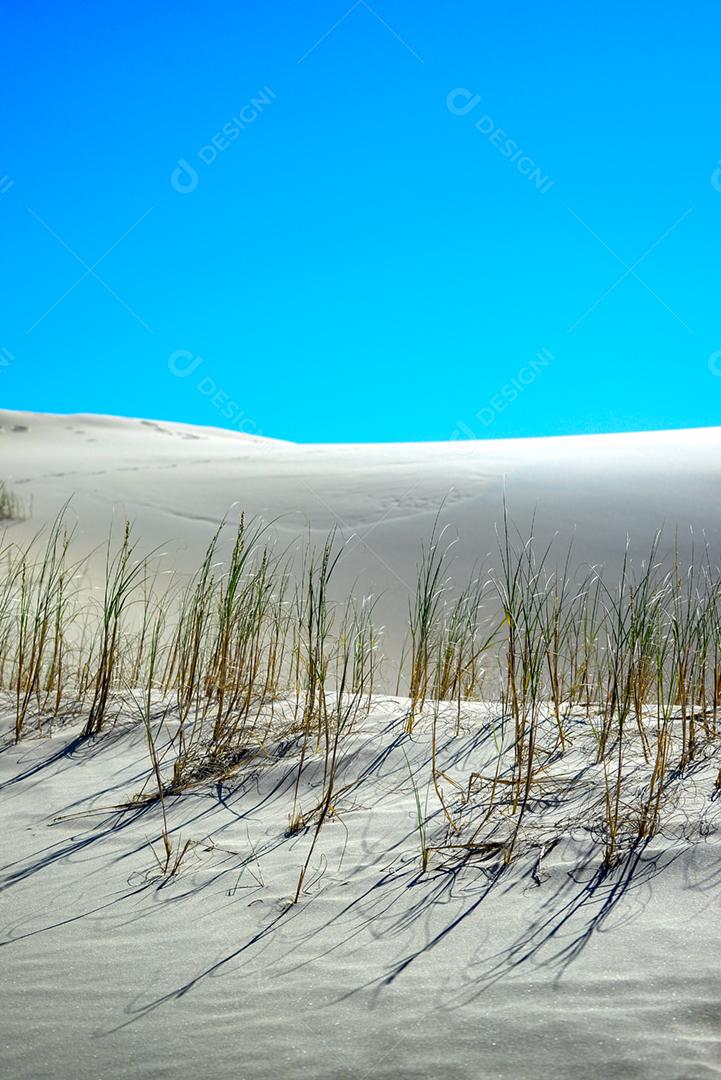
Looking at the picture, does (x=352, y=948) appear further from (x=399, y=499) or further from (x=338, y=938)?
(x=399, y=499)

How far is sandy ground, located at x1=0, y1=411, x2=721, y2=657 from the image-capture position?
7.46 m

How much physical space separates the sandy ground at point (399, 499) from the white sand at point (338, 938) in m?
3.20

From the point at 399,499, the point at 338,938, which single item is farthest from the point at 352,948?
the point at 399,499

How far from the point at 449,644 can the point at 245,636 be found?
742mm

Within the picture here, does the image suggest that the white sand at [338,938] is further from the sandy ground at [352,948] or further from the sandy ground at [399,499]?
the sandy ground at [399,499]

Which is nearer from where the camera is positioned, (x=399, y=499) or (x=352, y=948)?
(x=352, y=948)

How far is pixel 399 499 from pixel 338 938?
788 cm

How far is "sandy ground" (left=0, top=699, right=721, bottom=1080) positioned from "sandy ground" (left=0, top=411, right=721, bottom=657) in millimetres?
3454

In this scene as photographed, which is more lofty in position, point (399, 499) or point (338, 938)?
point (399, 499)

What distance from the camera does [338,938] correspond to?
1.59m

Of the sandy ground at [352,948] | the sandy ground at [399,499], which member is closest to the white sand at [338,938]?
the sandy ground at [352,948]

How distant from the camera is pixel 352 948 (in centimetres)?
155

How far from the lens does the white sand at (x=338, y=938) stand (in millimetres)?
1292

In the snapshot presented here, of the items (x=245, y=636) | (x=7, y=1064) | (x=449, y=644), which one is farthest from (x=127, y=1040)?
(x=449, y=644)
